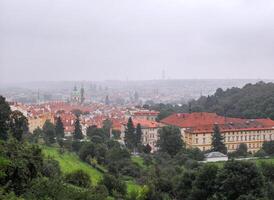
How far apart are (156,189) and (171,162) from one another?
12134 mm

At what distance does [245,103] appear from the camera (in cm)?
6894

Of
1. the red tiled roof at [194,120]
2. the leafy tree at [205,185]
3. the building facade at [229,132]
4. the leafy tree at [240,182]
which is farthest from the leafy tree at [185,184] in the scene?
the red tiled roof at [194,120]

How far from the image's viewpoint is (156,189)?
25.3 metres

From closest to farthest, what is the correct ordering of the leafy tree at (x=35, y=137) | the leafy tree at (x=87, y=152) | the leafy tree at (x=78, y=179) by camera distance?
the leafy tree at (x=78, y=179) → the leafy tree at (x=87, y=152) → the leafy tree at (x=35, y=137)

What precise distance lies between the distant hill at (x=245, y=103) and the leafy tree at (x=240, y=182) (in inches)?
1526

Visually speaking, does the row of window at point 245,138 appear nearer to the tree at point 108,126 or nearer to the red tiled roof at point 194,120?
the red tiled roof at point 194,120

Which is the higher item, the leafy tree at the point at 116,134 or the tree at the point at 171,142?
the tree at the point at 171,142

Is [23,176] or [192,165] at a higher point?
[23,176]

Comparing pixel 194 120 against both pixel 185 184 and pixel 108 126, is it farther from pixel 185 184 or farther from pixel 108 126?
pixel 185 184

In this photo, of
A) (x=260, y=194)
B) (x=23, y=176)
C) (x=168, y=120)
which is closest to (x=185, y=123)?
(x=168, y=120)

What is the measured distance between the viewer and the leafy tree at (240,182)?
2198 centimetres

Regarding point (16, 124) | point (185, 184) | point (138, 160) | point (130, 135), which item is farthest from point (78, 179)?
point (130, 135)

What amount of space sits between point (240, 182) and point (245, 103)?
48.1 m

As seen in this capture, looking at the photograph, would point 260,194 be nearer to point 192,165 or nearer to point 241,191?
point 241,191
